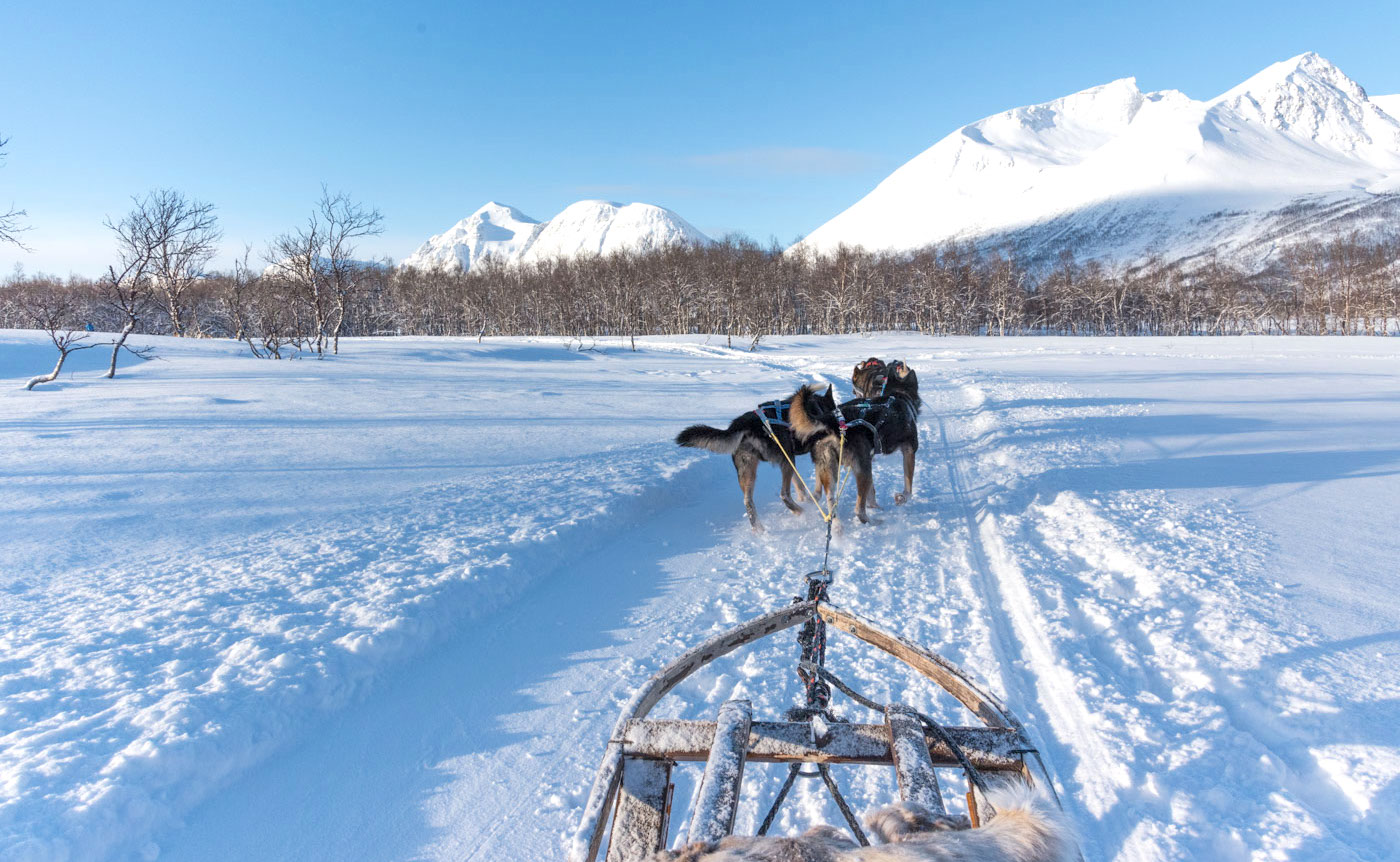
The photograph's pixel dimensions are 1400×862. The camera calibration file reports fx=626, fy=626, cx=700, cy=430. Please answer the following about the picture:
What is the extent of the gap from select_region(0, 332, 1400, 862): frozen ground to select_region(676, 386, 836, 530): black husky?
0.62 metres

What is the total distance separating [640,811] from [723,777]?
251 millimetres

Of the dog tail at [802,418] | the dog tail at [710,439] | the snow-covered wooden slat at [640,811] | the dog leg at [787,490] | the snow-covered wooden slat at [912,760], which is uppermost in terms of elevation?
the dog tail at [802,418]

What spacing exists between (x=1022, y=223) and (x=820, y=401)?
209341 millimetres

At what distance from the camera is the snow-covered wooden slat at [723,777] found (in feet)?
4.47

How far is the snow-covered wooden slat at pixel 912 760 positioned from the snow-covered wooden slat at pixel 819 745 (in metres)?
0.05

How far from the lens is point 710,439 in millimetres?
5969

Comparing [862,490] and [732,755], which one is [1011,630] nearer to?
[862,490]

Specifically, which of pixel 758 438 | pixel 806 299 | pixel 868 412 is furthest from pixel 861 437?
pixel 806 299

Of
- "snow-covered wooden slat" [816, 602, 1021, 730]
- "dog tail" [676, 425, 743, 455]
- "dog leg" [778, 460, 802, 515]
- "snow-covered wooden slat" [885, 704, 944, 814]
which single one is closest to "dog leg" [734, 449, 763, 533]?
"dog tail" [676, 425, 743, 455]

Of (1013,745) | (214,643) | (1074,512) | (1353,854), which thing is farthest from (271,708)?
(1074,512)

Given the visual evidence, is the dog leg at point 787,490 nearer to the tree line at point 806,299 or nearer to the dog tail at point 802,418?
the dog tail at point 802,418

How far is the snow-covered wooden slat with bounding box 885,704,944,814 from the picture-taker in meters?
1.44

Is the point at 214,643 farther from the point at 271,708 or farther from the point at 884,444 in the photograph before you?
the point at 884,444

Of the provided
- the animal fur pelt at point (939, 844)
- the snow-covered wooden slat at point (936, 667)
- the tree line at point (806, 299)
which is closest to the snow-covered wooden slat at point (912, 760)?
the animal fur pelt at point (939, 844)
